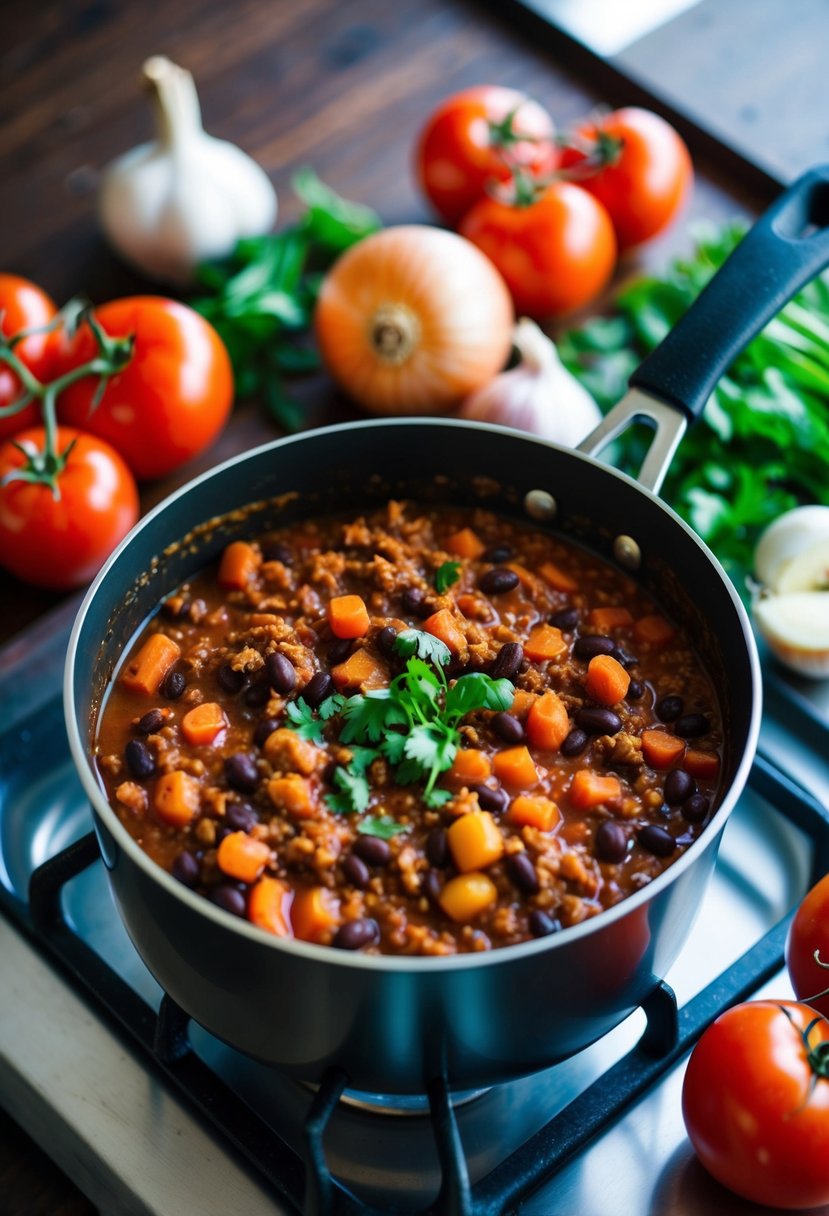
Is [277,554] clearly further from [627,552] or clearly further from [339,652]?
[627,552]

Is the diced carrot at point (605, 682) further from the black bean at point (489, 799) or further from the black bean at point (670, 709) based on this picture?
the black bean at point (489, 799)

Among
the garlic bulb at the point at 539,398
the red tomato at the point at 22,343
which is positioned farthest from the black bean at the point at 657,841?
the red tomato at the point at 22,343

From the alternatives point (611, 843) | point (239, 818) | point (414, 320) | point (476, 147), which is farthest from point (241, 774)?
point (476, 147)

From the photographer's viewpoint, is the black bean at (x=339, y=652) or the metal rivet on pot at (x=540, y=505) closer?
the black bean at (x=339, y=652)

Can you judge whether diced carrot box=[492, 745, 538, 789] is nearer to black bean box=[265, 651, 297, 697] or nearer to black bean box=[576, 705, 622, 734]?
black bean box=[576, 705, 622, 734]

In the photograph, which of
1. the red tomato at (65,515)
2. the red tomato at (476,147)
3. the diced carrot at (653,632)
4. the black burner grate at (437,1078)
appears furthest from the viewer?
the red tomato at (476,147)

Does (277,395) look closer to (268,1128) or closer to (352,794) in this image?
(352,794)

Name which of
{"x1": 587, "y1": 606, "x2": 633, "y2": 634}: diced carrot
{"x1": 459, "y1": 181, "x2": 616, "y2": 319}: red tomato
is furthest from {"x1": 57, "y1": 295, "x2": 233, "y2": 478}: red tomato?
{"x1": 587, "y1": 606, "x2": 633, "y2": 634}: diced carrot
